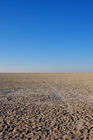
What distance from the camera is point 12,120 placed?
22.4 ft

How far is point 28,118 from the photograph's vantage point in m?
7.13

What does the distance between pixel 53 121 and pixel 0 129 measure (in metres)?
3.05

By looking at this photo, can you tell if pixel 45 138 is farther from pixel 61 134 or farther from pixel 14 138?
pixel 14 138

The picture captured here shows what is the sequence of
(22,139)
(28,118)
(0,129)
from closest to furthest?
(22,139) → (0,129) → (28,118)

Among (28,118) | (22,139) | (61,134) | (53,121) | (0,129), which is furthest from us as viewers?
(28,118)

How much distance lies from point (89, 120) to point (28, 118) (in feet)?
12.9

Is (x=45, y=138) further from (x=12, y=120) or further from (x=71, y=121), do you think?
(x=12, y=120)

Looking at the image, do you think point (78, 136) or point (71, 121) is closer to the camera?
point (78, 136)

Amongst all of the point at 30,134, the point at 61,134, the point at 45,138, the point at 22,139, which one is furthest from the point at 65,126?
the point at 22,139

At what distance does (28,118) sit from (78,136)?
132 inches

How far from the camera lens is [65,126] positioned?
20.0 feet

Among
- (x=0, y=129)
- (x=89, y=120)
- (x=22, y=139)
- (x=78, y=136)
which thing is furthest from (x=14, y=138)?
(x=89, y=120)

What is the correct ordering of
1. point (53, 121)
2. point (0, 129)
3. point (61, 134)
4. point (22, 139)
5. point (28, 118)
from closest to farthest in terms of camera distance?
point (22, 139) < point (61, 134) < point (0, 129) < point (53, 121) < point (28, 118)

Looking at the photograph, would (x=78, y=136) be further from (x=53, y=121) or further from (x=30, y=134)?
(x=30, y=134)
